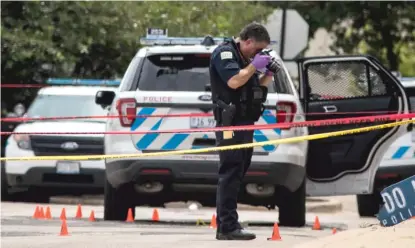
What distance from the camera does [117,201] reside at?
13.5 metres

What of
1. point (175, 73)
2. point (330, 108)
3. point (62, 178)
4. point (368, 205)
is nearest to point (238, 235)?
point (175, 73)

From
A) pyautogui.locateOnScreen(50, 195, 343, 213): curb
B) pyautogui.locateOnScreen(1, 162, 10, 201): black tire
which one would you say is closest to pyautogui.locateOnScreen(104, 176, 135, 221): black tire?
pyautogui.locateOnScreen(1, 162, 10, 201): black tire

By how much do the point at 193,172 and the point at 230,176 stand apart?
236 centimetres

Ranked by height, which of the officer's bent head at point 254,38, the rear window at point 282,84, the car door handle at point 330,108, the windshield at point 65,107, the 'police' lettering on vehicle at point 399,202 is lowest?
the windshield at point 65,107

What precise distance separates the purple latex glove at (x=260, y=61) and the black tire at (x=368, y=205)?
7.35m

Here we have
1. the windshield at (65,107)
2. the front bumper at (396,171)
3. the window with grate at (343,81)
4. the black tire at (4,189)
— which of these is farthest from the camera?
the black tire at (4,189)

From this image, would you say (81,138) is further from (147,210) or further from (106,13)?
(106,13)

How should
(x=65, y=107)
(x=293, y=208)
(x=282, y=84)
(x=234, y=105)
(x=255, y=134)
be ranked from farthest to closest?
(x=65, y=107) < (x=293, y=208) < (x=282, y=84) < (x=255, y=134) < (x=234, y=105)

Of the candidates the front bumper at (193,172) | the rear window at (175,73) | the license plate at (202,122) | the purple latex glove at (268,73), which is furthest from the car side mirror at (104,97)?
the purple latex glove at (268,73)

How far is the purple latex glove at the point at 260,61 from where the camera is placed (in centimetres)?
1007

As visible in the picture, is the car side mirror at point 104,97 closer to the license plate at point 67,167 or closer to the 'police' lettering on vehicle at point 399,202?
the license plate at point 67,167

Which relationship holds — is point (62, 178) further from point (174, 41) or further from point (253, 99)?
point (253, 99)

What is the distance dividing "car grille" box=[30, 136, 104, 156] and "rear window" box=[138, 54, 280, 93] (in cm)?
553

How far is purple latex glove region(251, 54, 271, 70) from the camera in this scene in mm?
10070
